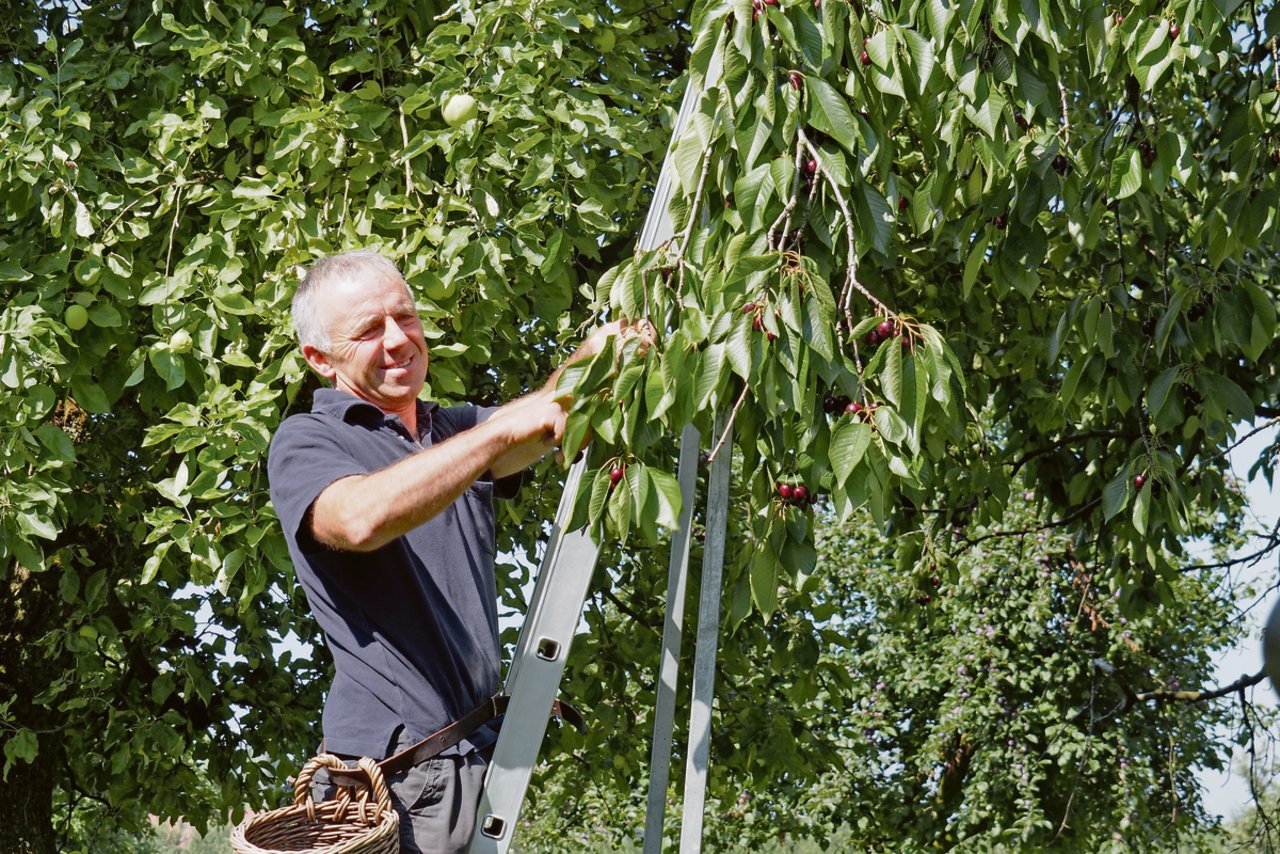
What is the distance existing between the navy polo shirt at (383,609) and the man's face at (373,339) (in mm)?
132

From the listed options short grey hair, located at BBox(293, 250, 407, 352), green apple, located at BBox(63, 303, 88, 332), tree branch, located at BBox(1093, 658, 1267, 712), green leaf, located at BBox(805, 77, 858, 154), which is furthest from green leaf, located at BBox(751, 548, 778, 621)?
tree branch, located at BBox(1093, 658, 1267, 712)

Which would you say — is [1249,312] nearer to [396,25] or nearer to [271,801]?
[396,25]

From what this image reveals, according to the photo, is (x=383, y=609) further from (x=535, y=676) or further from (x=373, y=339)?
(x=373, y=339)

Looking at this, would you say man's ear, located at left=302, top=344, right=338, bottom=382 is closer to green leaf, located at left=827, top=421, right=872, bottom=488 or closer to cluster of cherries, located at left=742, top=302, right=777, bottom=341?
cluster of cherries, located at left=742, top=302, right=777, bottom=341

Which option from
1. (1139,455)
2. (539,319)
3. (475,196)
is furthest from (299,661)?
(1139,455)

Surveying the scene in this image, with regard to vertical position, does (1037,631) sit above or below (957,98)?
above

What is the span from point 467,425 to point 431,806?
76 cm

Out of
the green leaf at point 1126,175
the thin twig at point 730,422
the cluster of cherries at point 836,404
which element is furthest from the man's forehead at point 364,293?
the green leaf at point 1126,175

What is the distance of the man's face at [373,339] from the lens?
234 centimetres

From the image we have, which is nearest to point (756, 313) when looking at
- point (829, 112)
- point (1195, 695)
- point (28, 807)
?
point (829, 112)

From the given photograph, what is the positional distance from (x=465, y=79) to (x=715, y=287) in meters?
2.37

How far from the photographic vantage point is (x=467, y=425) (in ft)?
8.63

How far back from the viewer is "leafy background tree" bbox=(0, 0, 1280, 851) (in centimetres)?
208

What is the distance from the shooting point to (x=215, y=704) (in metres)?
5.21
